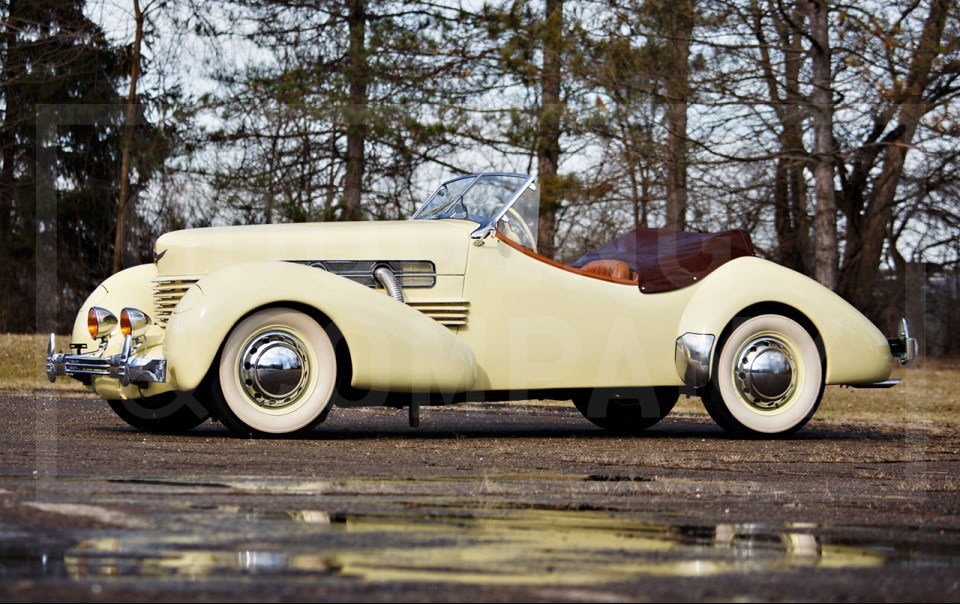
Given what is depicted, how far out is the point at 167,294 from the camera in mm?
8141

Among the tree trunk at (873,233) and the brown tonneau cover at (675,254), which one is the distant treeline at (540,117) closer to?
the tree trunk at (873,233)

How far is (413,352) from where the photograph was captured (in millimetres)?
7562

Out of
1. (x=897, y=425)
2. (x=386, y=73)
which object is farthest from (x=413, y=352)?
(x=386, y=73)

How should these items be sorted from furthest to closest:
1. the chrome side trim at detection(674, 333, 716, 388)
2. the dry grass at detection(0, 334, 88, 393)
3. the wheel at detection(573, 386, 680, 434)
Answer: the dry grass at detection(0, 334, 88, 393), the wheel at detection(573, 386, 680, 434), the chrome side trim at detection(674, 333, 716, 388)

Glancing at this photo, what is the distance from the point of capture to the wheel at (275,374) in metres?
7.31

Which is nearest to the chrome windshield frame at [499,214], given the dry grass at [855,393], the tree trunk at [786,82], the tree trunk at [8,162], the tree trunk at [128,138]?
the dry grass at [855,393]

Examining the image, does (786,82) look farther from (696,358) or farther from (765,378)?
(696,358)

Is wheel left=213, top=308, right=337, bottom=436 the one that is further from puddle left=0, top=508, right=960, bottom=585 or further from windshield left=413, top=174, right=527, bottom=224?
puddle left=0, top=508, right=960, bottom=585

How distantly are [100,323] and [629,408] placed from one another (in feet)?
12.9

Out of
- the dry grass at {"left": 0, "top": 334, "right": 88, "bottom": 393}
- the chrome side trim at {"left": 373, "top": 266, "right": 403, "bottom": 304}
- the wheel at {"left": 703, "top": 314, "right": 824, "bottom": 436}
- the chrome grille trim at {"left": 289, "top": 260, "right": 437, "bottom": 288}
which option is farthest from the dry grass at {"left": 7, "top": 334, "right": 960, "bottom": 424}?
the chrome side trim at {"left": 373, "top": 266, "right": 403, "bottom": 304}

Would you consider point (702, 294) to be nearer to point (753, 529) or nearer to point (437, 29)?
point (753, 529)

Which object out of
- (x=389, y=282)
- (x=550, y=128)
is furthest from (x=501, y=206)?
(x=550, y=128)

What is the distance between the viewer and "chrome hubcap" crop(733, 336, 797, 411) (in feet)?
27.9

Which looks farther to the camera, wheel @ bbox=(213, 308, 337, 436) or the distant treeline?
the distant treeline
